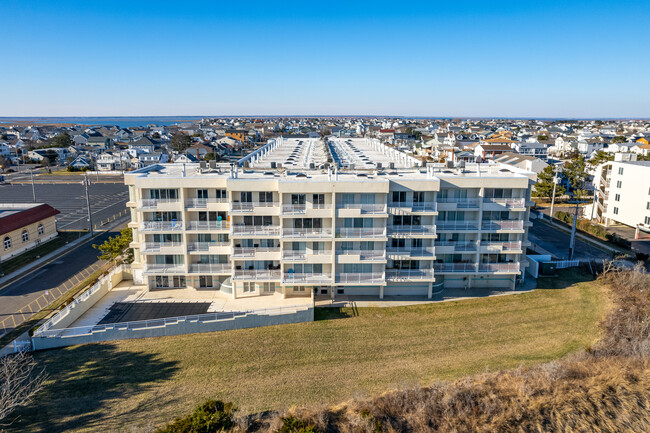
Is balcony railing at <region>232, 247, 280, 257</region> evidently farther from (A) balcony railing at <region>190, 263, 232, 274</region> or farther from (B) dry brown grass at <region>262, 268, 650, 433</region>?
(B) dry brown grass at <region>262, 268, 650, 433</region>

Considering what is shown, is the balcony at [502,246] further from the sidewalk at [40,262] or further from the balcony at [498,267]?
the sidewalk at [40,262]

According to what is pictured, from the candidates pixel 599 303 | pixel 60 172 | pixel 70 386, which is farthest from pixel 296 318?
pixel 60 172

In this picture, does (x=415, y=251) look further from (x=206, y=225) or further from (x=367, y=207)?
(x=206, y=225)

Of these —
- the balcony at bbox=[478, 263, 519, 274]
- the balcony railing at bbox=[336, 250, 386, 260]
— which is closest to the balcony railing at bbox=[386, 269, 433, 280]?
the balcony railing at bbox=[336, 250, 386, 260]

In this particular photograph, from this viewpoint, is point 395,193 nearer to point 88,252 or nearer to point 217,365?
point 217,365

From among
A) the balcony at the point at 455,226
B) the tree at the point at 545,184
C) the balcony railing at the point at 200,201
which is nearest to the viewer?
the balcony railing at the point at 200,201

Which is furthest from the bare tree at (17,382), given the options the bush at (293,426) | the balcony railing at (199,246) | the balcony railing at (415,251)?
the balcony railing at (415,251)
